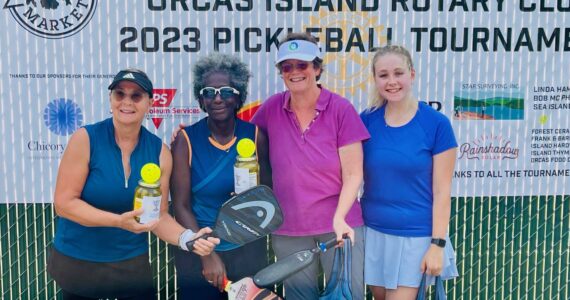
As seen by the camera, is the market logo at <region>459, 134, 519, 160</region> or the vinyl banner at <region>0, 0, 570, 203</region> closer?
the vinyl banner at <region>0, 0, 570, 203</region>

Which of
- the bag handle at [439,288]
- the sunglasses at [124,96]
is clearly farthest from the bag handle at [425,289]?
the sunglasses at [124,96]

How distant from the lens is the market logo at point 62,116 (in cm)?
378

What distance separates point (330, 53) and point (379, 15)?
0.42 metres

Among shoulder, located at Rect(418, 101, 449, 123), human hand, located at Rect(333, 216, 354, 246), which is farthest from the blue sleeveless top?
shoulder, located at Rect(418, 101, 449, 123)

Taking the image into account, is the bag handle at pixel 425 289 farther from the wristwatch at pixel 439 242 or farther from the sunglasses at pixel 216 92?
the sunglasses at pixel 216 92

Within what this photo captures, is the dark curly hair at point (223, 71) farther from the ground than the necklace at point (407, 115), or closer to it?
farther from the ground

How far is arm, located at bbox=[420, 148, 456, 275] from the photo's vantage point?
3002 millimetres

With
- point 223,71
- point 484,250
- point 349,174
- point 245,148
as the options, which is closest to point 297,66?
point 223,71

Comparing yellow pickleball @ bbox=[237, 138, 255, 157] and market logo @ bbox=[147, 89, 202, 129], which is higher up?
market logo @ bbox=[147, 89, 202, 129]

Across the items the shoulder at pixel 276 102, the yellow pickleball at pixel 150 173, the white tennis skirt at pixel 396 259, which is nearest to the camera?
the yellow pickleball at pixel 150 173

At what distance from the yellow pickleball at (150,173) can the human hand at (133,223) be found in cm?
15

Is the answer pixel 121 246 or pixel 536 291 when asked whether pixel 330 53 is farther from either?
pixel 536 291

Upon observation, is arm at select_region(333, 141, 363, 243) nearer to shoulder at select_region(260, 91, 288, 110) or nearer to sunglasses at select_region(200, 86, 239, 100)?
shoulder at select_region(260, 91, 288, 110)

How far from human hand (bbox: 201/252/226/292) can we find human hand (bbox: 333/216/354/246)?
666 mm
